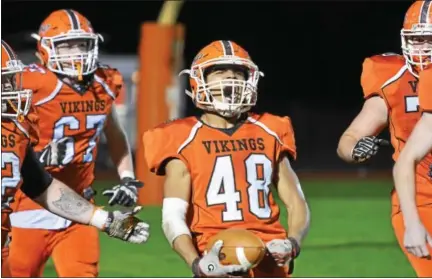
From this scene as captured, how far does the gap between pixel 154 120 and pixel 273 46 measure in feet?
15.3

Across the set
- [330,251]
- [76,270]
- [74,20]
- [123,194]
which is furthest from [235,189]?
[330,251]

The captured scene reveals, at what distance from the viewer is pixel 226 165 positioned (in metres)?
Result: 4.47

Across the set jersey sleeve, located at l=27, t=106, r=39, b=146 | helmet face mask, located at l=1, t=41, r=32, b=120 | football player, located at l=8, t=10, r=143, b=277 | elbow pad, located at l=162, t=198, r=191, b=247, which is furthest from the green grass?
helmet face mask, located at l=1, t=41, r=32, b=120

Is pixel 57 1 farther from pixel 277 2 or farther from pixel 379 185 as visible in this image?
pixel 379 185

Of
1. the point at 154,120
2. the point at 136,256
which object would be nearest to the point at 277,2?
the point at 154,120

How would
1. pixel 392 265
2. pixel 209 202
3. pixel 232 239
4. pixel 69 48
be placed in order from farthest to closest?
pixel 392 265, pixel 69 48, pixel 209 202, pixel 232 239

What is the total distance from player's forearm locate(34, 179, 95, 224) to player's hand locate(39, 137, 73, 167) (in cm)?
87

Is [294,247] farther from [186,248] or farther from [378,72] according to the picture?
[378,72]

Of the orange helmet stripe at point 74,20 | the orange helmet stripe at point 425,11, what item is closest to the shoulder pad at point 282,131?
the orange helmet stripe at point 425,11

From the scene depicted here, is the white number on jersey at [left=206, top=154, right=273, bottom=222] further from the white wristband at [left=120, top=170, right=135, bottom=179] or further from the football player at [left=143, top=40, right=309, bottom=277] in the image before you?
the white wristband at [left=120, top=170, right=135, bottom=179]

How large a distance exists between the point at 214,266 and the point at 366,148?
1026 mm

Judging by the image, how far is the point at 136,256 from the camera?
7.96 metres

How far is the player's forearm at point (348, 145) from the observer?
4.92 meters

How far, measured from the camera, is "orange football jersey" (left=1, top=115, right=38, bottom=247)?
14.8ft
